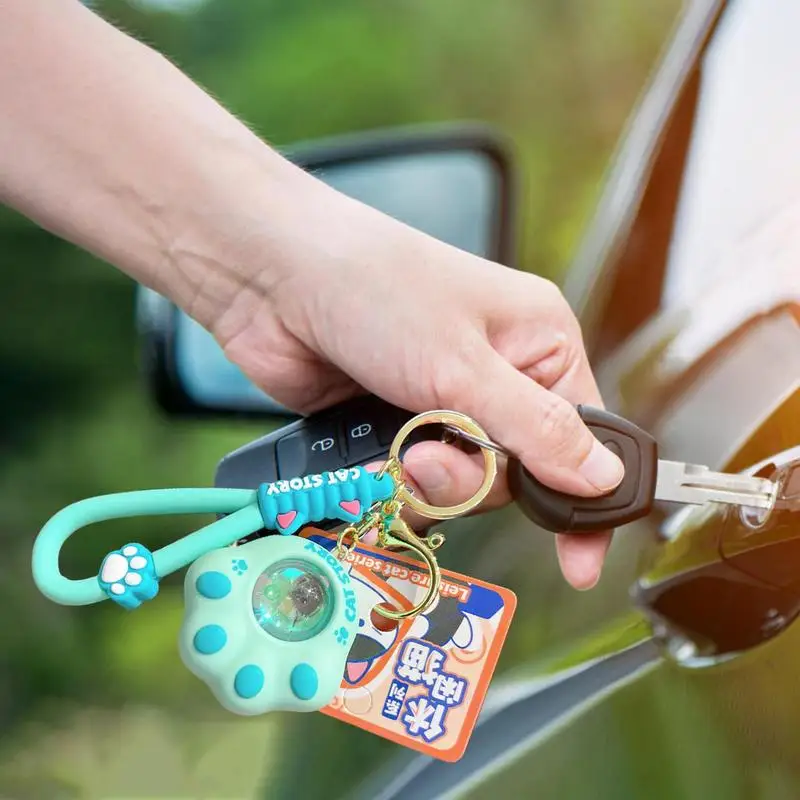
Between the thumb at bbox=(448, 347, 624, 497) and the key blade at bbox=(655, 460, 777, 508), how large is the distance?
3cm

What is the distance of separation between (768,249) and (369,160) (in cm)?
34

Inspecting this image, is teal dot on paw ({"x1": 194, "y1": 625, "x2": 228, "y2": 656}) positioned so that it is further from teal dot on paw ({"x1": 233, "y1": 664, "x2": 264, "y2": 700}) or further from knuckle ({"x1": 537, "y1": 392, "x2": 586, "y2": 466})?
knuckle ({"x1": 537, "y1": 392, "x2": 586, "y2": 466})

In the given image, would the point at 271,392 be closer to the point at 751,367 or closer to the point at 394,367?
the point at 394,367

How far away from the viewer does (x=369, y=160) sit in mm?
708

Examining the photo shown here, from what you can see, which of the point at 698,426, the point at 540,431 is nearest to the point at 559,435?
the point at 540,431

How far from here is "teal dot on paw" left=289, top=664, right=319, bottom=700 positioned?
0.34m

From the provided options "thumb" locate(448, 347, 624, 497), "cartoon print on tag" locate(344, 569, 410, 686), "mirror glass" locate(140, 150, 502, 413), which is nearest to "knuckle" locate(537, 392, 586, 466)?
"thumb" locate(448, 347, 624, 497)

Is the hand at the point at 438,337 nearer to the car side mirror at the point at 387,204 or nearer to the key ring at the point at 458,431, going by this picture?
the key ring at the point at 458,431

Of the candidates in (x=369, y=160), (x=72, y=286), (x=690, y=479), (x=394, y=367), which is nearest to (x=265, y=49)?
(x=369, y=160)

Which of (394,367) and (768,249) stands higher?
(768,249)

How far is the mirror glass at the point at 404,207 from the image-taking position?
68 centimetres

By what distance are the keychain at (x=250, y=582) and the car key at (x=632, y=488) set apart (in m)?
0.08

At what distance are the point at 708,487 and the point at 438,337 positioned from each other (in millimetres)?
156

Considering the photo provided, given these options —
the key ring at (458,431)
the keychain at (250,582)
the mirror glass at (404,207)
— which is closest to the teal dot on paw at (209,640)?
the keychain at (250,582)
